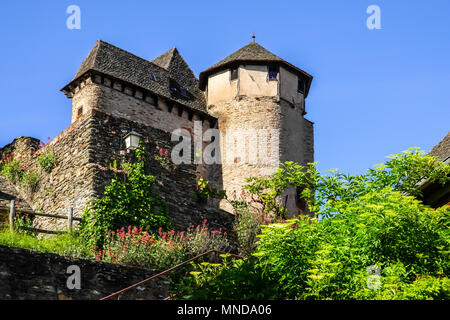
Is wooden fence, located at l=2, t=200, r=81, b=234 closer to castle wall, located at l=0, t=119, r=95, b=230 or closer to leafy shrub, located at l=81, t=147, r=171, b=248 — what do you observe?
leafy shrub, located at l=81, t=147, r=171, b=248

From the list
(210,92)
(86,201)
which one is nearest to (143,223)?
(86,201)

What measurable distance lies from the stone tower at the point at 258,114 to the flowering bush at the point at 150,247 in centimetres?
966

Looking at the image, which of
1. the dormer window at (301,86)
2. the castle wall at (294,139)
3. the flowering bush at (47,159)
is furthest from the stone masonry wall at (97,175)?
the dormer window at (301,86)

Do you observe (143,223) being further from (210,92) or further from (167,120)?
(210,92)

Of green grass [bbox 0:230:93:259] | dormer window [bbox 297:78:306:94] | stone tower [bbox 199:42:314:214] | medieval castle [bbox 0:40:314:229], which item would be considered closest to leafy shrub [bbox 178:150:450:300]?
green grass [bbox 0:230:93:259]

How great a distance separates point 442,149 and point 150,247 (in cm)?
701

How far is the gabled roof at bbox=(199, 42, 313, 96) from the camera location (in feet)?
91.6

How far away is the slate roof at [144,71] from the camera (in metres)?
25.8

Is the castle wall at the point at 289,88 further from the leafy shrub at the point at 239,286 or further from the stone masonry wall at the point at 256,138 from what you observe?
the leafy shrub at the point at 239,286

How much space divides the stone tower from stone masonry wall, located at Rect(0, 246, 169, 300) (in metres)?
12.9

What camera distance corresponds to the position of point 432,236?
1115cm

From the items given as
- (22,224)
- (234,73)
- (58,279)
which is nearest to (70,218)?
(22,224)

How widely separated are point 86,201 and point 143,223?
1506 mm
